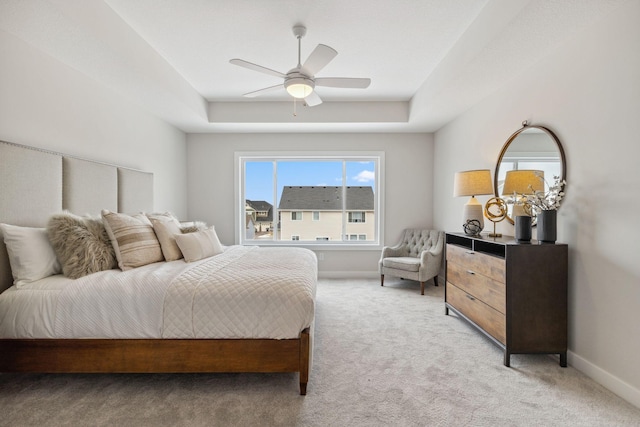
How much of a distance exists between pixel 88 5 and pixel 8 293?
195 cm

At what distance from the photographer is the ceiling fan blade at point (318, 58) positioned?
221 centimetres

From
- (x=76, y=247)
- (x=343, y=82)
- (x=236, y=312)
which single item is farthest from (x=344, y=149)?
(x=76, y=247)

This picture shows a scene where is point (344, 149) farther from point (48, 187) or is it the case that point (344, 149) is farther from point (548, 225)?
point (48, 187)

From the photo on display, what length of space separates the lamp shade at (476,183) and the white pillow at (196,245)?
2.52 m

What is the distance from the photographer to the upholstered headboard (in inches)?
79.9

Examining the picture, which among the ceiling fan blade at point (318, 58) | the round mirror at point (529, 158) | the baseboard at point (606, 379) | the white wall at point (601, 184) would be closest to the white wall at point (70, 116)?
the ceiling fan blade at point (318, 58)

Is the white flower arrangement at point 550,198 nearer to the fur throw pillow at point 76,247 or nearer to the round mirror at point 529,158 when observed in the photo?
the round mirror at point 529,158

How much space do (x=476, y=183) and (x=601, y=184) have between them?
99 cm

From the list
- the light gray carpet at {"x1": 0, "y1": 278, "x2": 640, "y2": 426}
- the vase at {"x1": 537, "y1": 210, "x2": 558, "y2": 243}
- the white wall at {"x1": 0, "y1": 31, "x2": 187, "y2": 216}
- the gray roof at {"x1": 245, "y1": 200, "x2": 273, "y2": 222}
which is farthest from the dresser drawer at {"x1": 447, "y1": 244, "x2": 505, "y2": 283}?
the white wall at {"x1": 0, "y1": 31, "x2": 187, "y2": 216}

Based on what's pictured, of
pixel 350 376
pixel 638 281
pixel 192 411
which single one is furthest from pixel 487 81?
pixel 192 411

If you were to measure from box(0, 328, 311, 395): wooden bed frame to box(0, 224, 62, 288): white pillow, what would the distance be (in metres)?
0.40

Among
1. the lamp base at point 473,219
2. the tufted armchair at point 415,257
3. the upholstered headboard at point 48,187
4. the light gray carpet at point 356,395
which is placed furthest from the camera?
the tufted armchair at point 415,257

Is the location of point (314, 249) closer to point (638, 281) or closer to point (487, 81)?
point (487, 81)

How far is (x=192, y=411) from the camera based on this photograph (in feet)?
5.58
